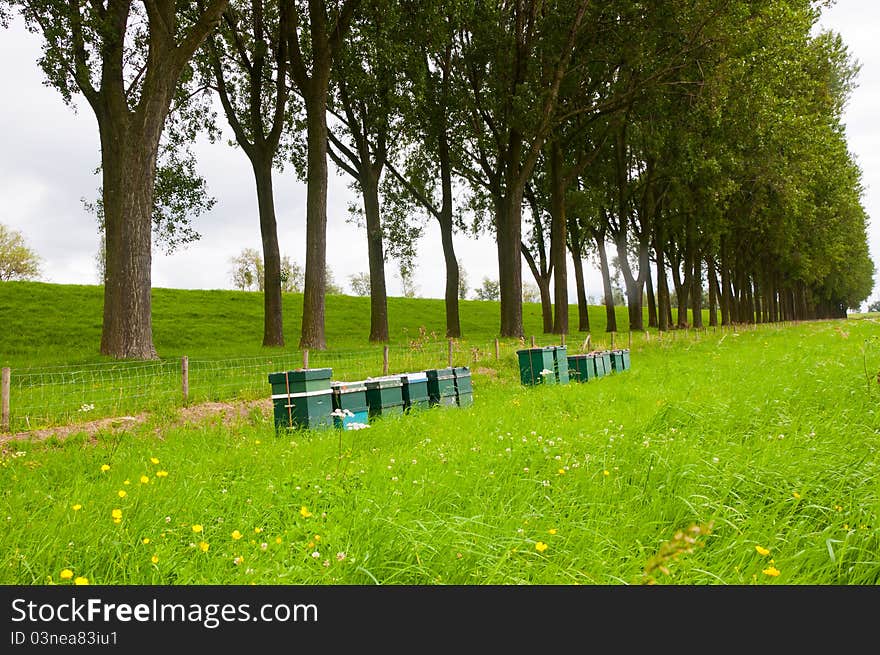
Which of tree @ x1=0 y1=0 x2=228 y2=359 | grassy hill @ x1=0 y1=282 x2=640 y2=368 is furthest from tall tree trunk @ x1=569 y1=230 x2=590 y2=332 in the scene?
tree @ x1=0 y1=0 x2=228 y2=359

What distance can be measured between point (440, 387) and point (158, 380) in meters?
6.25

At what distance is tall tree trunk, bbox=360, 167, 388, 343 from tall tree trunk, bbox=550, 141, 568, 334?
7859mm

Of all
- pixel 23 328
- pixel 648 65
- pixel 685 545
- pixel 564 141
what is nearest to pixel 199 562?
pixel 685 545

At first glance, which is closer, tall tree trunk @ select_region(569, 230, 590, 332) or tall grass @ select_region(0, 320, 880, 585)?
tall grass @ select_region(0, 320, 880, 585)

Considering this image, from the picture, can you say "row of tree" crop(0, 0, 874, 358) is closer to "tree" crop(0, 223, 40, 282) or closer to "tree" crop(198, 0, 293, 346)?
"tree" crop(198, 0, 293, 346)

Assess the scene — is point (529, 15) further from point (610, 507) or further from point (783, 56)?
point (610, 507)

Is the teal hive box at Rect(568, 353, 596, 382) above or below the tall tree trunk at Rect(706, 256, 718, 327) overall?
below

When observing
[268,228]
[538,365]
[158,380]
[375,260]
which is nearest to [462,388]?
[538,365]

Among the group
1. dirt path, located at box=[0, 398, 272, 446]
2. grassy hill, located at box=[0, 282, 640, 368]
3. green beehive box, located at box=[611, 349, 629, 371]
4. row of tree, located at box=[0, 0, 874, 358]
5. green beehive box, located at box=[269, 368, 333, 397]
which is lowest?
dirt path, located at box=[0, 398, 272, 446]

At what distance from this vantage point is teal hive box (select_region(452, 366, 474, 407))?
10312 millimetres

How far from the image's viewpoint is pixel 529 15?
72.8ft

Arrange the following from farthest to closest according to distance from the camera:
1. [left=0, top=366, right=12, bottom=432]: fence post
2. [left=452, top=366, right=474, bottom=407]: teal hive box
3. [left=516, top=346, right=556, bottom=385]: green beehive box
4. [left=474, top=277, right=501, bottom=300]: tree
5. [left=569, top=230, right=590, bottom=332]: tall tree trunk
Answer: [left=474, top=277, right=501, bottom=300]: tree, [left=569, top=230, right=590, bottom=332]: tall tree trunk, [left=516, top=346, right=556, bottom=385]: green beehive box, [left=452, top=366, right=474, bottom=407]: teal hive box, [left=0, top=366, right=12, bottom=432]: fence post

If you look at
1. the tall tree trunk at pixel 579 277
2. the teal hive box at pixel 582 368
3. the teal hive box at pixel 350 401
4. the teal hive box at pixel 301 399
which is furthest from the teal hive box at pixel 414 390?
the tall tree trunk at pixel 579 277

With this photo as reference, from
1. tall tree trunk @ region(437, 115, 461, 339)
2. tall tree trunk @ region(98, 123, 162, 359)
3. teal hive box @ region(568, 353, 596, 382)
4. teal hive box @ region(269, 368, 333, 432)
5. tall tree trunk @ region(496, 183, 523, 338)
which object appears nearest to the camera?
teal hive box @ region(269, 368, 333, 432)
